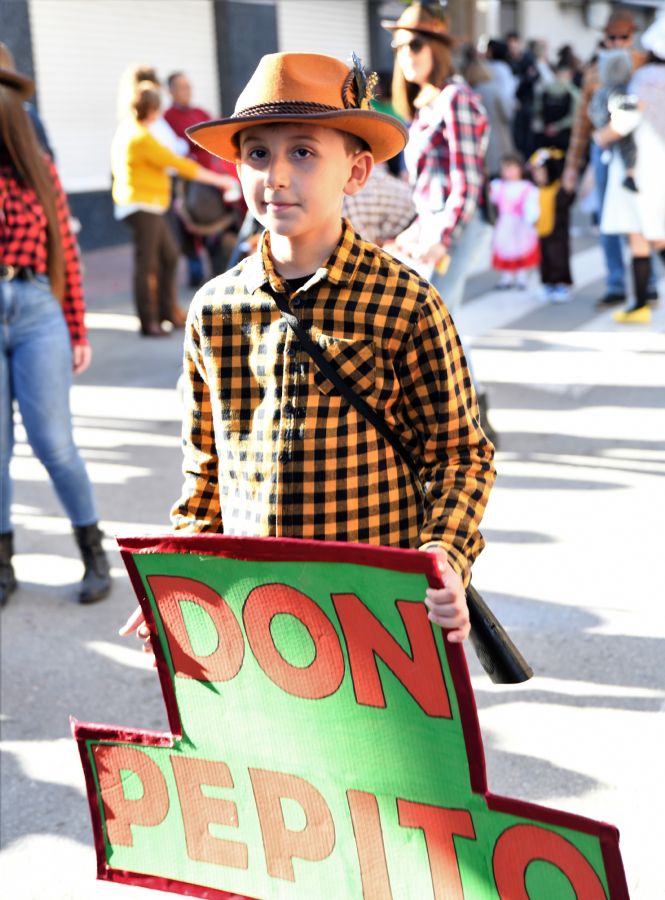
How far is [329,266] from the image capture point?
2.19 meters

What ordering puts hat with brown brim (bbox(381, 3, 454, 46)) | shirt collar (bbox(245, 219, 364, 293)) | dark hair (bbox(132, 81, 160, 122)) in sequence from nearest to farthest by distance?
shirt collar (bbox(245, 219, 364, 293)) < hat with brown brim (bbox(381, 3, 454, 46)) < dark hair (bbox(132, 81, 160, 122))

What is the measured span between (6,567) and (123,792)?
9.44 ft

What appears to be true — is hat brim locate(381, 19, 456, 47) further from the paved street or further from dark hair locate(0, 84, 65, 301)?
the paved street

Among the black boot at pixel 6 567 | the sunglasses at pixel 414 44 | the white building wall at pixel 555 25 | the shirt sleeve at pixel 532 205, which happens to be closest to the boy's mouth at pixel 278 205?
the black boot at pixel 6 567

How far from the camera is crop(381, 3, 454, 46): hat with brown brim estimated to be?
5.47 m

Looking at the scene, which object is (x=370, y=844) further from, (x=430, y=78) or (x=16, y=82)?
(x=430, y=78)

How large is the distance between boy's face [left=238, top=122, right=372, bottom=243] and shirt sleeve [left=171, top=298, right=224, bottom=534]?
1.25 ft

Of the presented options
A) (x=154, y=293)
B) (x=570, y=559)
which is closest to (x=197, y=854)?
(x=570, y=559)

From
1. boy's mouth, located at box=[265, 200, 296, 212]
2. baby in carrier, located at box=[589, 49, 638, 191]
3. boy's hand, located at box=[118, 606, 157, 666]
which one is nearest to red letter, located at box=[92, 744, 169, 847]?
boy's hand, located at box=[118, 606, 157, 666]

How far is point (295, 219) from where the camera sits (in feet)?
7.00

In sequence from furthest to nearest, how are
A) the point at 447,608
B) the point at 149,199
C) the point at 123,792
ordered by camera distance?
the point at 149,199
the point at 123,792
the point at 447,608

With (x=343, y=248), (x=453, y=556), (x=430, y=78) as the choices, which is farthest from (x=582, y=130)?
(x=453, y=556)

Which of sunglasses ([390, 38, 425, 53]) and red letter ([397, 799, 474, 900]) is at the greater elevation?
sunglasses ([390, 38, 425, 53])

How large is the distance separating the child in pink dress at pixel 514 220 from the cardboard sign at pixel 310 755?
9117mm
